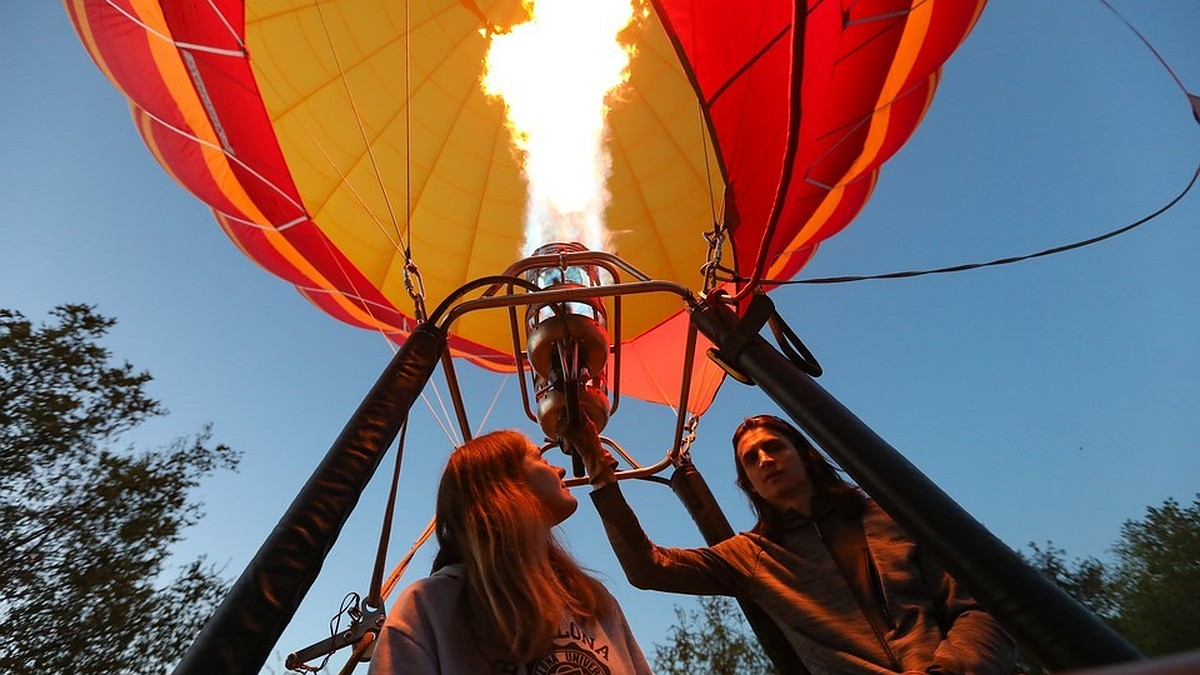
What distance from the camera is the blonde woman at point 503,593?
1.11 m

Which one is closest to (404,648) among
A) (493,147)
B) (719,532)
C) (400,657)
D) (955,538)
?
(400,657)

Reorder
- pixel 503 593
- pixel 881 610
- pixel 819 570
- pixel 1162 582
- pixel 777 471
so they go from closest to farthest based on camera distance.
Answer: pixel 503 593, pixel 881 610, pixel 819 570, pixel 777 471, pixel 1162 582

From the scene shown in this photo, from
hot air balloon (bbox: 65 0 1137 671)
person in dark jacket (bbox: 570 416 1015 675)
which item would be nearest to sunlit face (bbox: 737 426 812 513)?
person in dark jacket (bbox: 570 416 1015 675)

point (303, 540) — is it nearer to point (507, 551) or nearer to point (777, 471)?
point (507, 551)

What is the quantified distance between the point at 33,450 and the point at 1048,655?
673 centimetres

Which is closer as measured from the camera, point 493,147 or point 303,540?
point 303,540

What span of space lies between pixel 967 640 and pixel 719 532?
899 mm

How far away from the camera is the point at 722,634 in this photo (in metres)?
8.73

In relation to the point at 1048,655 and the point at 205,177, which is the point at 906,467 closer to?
the point at 1048,655

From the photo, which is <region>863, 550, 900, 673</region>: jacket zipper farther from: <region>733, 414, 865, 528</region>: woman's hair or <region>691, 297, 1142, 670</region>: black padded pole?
<region>691, 297, 1142, 670</region>: black padded pole

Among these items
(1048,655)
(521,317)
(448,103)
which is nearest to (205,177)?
(448,103)

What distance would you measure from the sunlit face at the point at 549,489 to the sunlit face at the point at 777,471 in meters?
0.50

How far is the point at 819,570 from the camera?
59.1 inches

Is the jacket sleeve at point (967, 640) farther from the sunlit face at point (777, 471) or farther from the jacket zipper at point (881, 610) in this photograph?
the sunlit face at point (777, 471)
